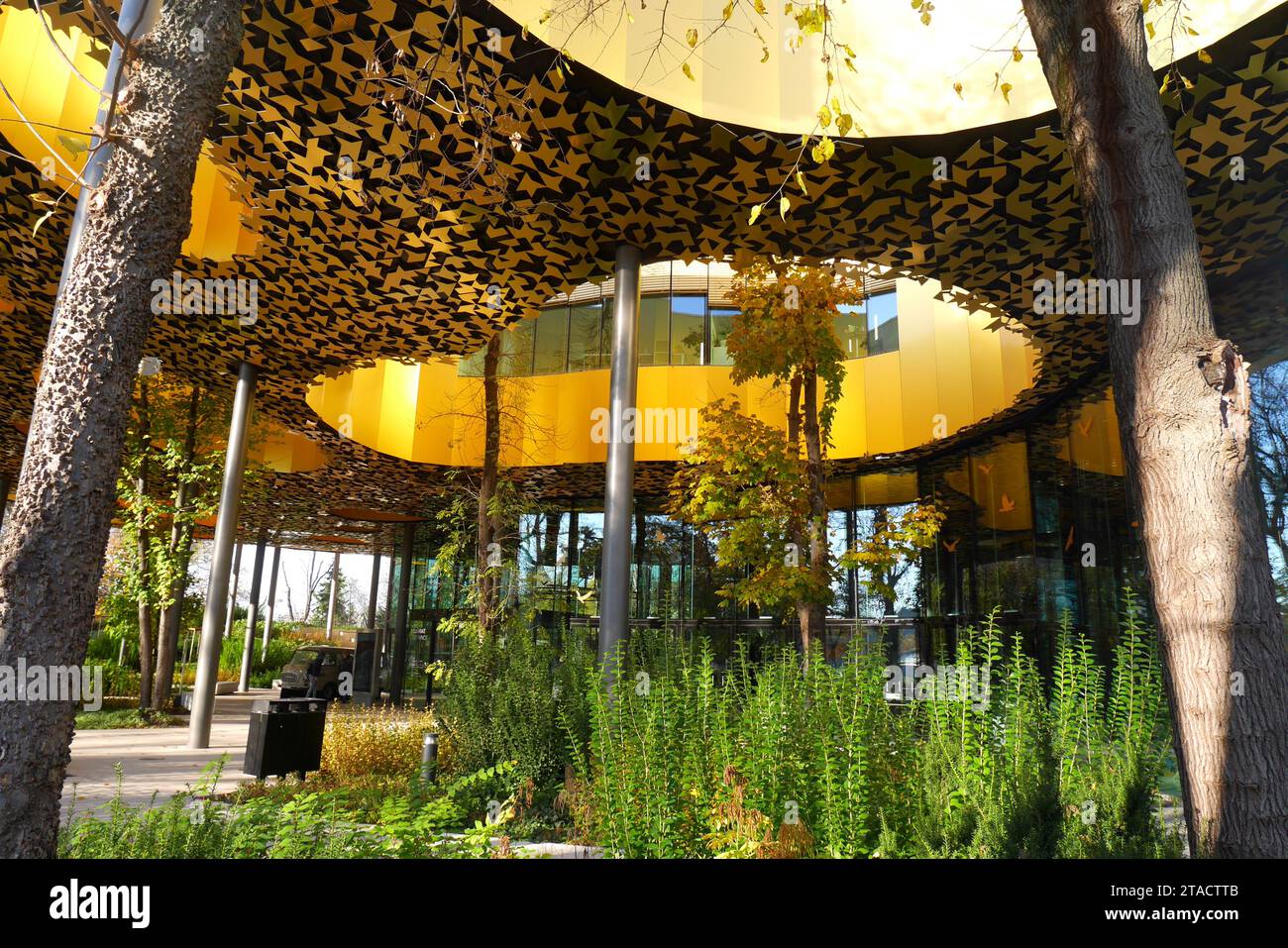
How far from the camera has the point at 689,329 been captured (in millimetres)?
14797

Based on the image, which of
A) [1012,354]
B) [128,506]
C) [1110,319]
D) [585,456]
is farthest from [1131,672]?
[128,506]

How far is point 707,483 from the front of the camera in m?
9.19

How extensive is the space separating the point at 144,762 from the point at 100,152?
26.8 ft

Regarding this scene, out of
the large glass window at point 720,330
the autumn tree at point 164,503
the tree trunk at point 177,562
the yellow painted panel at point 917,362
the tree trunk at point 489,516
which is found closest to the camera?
the tree trunk at point 489,516

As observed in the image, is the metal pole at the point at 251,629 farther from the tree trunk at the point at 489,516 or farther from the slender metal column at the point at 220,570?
the tree trunk at the point at 489,516

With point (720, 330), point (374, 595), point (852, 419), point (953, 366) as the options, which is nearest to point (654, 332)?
point (720, 330)

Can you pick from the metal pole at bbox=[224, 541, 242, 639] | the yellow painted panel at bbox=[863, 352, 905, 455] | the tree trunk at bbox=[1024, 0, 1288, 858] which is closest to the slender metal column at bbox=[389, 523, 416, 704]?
the metal pole at bbox=[224, 541, 242, 639]

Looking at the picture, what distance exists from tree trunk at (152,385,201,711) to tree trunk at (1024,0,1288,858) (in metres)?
13.9

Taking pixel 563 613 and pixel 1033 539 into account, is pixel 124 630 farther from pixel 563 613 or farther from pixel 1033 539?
pixel 1033 539

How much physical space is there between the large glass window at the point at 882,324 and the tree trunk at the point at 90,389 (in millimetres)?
11468

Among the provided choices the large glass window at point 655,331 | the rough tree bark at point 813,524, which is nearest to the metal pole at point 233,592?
the large glass window at point 655,331

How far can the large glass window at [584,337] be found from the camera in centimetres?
1523

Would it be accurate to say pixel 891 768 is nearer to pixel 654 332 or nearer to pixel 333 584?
pixel 654 332

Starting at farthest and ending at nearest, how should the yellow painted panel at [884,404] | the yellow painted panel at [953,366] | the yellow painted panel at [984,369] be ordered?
the yellow painted panel at [884,404], the yellow painted panel at [953,366], the yellow painted panel at [984,369]
